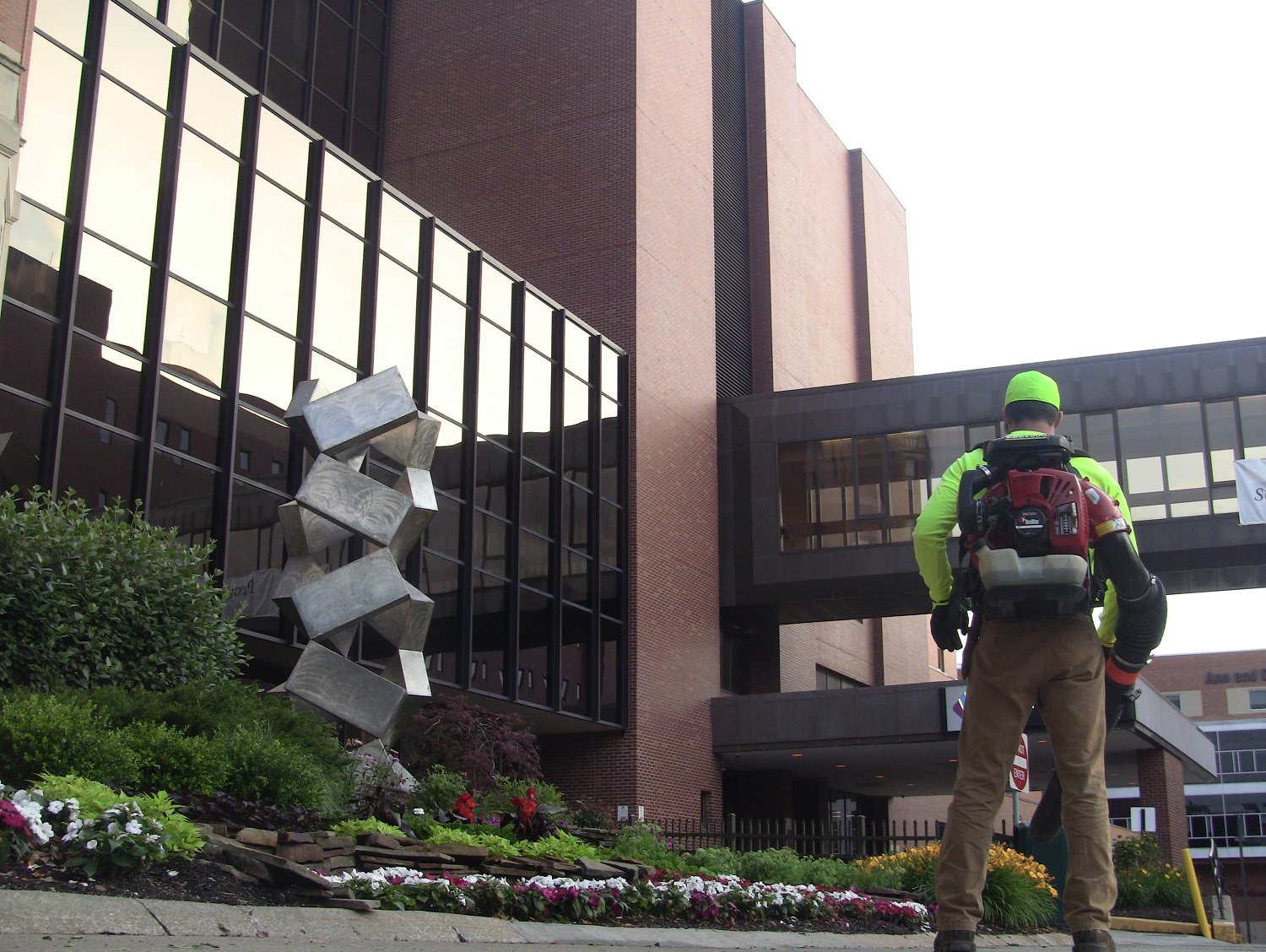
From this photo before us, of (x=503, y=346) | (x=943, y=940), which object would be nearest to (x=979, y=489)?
(x=943, y=940)

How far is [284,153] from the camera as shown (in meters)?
22.1

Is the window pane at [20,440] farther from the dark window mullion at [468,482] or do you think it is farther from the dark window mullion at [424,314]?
the dark window mullion at [468,482]

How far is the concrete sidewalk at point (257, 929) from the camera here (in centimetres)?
519

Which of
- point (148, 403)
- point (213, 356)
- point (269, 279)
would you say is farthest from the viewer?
point (269, 279)

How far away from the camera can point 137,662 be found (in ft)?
41.8

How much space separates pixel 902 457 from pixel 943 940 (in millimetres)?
26214

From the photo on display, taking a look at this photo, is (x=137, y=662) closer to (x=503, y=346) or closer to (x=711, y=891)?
(x=711, y=891)

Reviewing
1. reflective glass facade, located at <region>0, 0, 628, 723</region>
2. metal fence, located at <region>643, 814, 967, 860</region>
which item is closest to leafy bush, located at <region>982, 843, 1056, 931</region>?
metal fence, located at <region>643, 814, 967, 860</region>

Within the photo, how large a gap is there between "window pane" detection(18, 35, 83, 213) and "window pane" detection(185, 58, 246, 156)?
2.18m

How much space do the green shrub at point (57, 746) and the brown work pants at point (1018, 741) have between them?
6.11 metres

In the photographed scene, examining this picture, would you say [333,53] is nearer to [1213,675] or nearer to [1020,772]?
[1020,772]

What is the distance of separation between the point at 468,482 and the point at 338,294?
416 cm

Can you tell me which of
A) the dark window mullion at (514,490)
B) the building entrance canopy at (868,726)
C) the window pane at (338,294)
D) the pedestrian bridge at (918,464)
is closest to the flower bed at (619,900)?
the window pane at (338,294)

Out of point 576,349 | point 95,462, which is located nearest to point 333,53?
point 576,349
